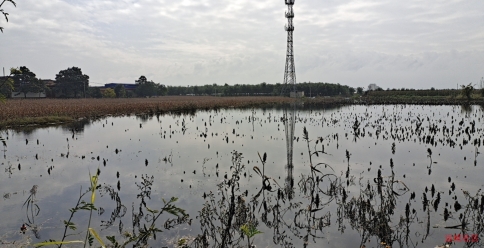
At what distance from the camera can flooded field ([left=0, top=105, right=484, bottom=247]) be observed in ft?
21.0

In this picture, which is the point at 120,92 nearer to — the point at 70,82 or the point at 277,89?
the point at 70,82

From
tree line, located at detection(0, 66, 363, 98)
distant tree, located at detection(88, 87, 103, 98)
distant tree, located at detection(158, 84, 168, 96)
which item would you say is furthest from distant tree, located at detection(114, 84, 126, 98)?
distant tree, located at detection(158, 84, 168, 96)

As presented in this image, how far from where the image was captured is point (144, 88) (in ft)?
298

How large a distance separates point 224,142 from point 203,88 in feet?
370

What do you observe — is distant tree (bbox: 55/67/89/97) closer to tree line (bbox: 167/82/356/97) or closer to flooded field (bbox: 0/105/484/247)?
tree line (bbox: 167/82/356/97)

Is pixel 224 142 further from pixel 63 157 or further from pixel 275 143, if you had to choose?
pixel 63 157

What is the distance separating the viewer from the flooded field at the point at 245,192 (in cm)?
639

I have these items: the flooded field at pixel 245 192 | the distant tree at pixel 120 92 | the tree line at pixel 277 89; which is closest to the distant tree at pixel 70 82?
the distant tree at pixel 120 92

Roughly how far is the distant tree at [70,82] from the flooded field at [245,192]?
6205 cm

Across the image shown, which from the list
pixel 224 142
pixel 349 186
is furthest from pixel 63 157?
pixel 349 186

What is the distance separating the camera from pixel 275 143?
16812mm

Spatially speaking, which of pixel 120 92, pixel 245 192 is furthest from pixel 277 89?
pixel 245 192

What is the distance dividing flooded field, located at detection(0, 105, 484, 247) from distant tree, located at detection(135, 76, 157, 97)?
75.1 m

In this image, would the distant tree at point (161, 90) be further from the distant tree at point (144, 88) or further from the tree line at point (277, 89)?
the tree line at point (277, 89)
